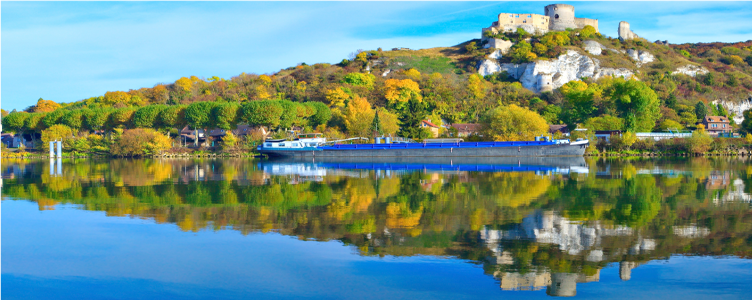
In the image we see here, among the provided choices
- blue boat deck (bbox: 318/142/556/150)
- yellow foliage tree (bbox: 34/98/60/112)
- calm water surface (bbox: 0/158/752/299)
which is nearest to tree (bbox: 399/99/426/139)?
blue boat deck (bbox: 318/142/556/150)

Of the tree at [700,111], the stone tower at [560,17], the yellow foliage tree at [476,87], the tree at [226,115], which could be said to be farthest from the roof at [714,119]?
the tree at [226,115]

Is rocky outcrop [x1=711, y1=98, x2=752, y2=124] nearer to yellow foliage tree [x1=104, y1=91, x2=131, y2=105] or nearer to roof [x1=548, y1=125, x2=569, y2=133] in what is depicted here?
roof [x1=548, y1=125, x2=569, y2=133]

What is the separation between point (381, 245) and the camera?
11328 mm

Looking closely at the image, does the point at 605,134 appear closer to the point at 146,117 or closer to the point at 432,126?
the point at 432,126

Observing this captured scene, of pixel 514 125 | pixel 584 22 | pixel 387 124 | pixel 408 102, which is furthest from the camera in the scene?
pixel 584 22

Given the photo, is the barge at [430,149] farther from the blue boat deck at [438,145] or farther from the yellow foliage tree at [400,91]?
the yellow foliage tree at [400,91]

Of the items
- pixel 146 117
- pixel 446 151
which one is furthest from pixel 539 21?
pixel 146 117

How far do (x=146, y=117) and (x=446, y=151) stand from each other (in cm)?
3742

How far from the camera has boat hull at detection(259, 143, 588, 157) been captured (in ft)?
178

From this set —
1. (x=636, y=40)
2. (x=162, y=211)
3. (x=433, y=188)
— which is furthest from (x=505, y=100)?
(x=162, y=211)

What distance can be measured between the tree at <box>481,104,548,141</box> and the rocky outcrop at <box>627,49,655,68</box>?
69.6 meters

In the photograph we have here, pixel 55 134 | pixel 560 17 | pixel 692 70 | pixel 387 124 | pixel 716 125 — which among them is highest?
pixel 560 17

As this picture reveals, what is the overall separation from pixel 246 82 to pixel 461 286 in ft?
319

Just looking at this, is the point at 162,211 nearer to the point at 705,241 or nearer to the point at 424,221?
the point at 424,221
